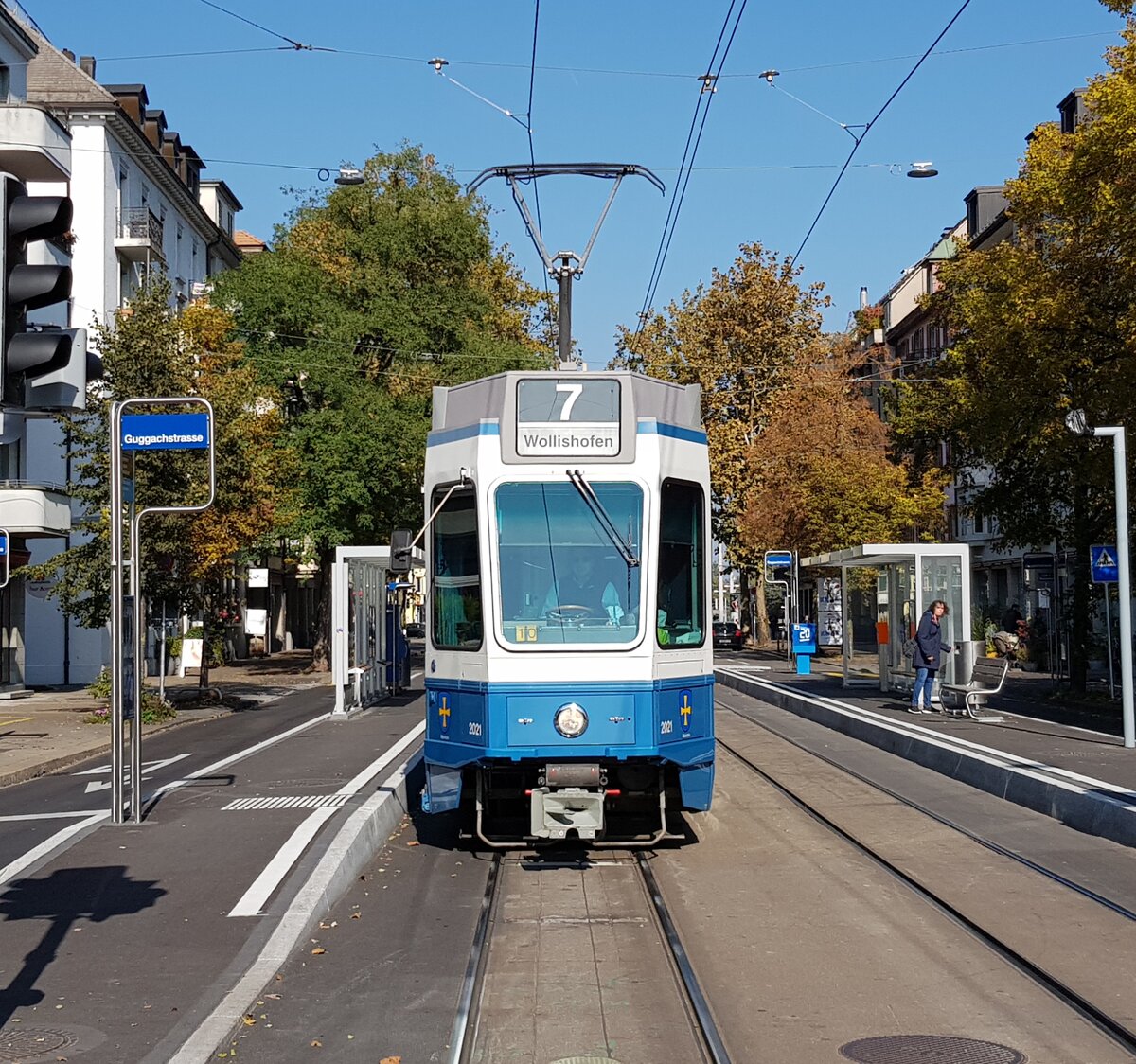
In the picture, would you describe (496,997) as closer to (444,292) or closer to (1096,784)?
(1096,784)

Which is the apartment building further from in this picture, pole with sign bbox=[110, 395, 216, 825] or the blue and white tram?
the blue and white tram

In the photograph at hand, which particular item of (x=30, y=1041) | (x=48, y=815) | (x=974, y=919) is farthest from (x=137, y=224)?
(x=30, y=1041)

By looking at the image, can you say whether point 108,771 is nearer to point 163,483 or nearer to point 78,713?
point 163,483

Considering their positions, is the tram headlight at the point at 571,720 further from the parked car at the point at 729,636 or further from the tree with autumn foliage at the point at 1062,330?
the parked car at the point at 729,636

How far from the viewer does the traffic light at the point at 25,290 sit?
16.4ft

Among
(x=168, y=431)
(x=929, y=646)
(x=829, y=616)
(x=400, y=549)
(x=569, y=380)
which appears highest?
(x=569, y=380)

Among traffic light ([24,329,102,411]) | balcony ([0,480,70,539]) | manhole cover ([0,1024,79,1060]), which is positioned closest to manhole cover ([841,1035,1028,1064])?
manhole cover ([0,1024,79,1060])

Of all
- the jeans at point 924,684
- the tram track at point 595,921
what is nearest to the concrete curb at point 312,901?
the tram track at point 595,921

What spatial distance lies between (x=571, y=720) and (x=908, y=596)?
58.6 feet

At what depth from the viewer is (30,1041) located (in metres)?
6.50

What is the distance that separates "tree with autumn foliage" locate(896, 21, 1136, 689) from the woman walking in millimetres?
3157

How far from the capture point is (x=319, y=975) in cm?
768

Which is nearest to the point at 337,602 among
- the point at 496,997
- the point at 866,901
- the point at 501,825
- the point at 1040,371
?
the point at 1040,371

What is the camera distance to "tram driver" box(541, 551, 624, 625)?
1085 cm
